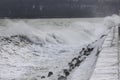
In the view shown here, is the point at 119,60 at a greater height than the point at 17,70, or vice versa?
the point at 119,60

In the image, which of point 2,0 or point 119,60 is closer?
point 119,60

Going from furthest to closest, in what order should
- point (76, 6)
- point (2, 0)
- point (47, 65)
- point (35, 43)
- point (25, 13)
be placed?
point (76, 6) < point (25, 13) < point (2, 0) < point (35, 43) < point (47, 65)

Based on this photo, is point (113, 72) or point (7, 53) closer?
point (113, 72)

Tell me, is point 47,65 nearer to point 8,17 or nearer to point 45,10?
point 8,17

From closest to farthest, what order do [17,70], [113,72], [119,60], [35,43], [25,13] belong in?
[113,72]
[119,60]
[17,70]
[35,43]
[25,13]

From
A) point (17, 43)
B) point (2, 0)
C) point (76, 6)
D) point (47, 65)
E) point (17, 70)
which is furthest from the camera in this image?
point (76, 6)

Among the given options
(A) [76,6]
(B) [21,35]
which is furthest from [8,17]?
(B) [21,35]

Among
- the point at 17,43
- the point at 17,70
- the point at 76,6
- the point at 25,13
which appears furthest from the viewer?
the point at 76,6

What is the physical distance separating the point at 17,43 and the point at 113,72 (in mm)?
15643

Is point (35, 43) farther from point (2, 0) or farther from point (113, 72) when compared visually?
point (2, 0)

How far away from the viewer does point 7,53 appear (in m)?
19.3

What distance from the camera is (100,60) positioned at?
1075 cm

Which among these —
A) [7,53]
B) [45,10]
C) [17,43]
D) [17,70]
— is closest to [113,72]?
[17,70]

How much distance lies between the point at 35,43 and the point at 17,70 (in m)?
12.0
